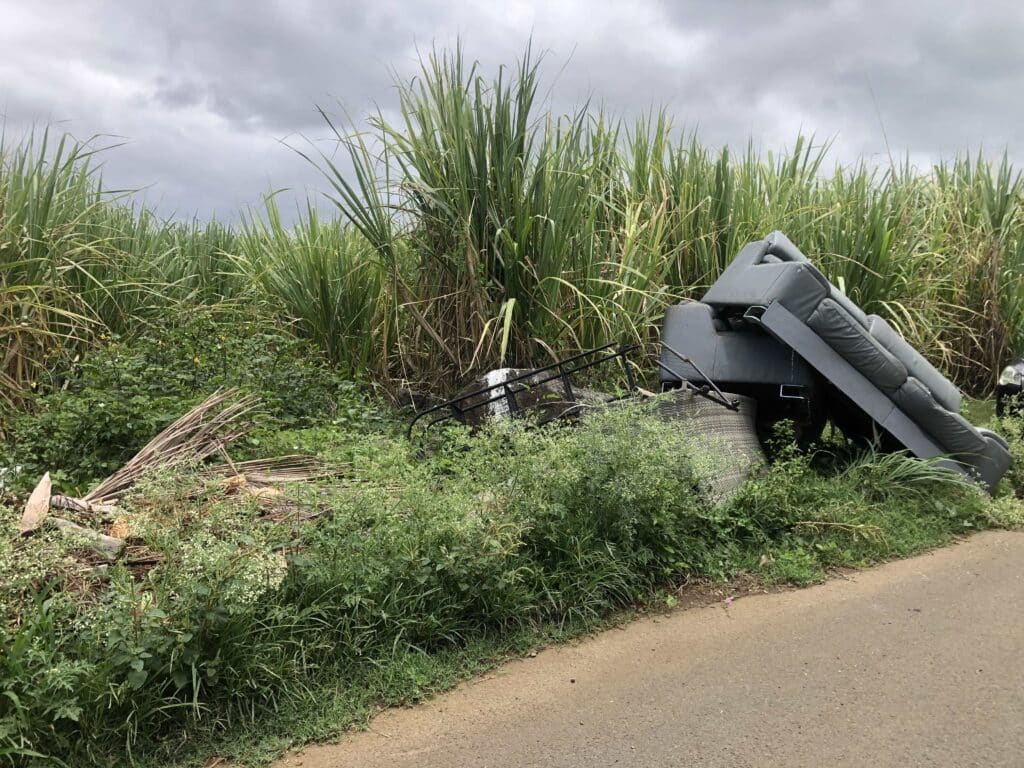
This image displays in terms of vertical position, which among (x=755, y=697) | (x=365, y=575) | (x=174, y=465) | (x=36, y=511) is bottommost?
(x=755, y=697)

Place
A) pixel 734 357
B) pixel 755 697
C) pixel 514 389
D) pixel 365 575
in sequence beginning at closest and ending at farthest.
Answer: pixel 755 697 → pixel 365 575 → pixel 514 389 → pixel 734 357

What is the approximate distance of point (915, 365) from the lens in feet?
17.2

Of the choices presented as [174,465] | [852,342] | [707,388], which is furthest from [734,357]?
[174,465]

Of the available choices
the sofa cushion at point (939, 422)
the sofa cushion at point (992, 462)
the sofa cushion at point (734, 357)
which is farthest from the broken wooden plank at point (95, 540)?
the sofa cushion at point (992, 462)

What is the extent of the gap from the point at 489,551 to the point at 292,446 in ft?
6.13

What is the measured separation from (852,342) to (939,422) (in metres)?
0.82

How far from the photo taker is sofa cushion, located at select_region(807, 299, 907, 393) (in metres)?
4.84

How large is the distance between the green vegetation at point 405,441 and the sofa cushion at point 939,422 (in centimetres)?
26

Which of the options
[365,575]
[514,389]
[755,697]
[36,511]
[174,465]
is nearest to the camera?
[755,697]

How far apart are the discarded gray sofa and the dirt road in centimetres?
144

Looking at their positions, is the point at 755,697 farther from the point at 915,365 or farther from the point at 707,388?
the point at 915,365

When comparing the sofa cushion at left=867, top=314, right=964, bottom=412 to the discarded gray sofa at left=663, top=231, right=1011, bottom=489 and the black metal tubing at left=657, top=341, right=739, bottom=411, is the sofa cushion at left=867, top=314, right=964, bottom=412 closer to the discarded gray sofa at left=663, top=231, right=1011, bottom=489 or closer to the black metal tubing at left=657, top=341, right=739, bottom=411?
the discarded gray sofa at left=663, top=231, right=1011, bottom=489

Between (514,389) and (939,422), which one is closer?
(939,422)

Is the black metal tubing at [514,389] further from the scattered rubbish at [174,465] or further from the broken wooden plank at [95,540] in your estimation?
the broken wooden plank at [95,540]
